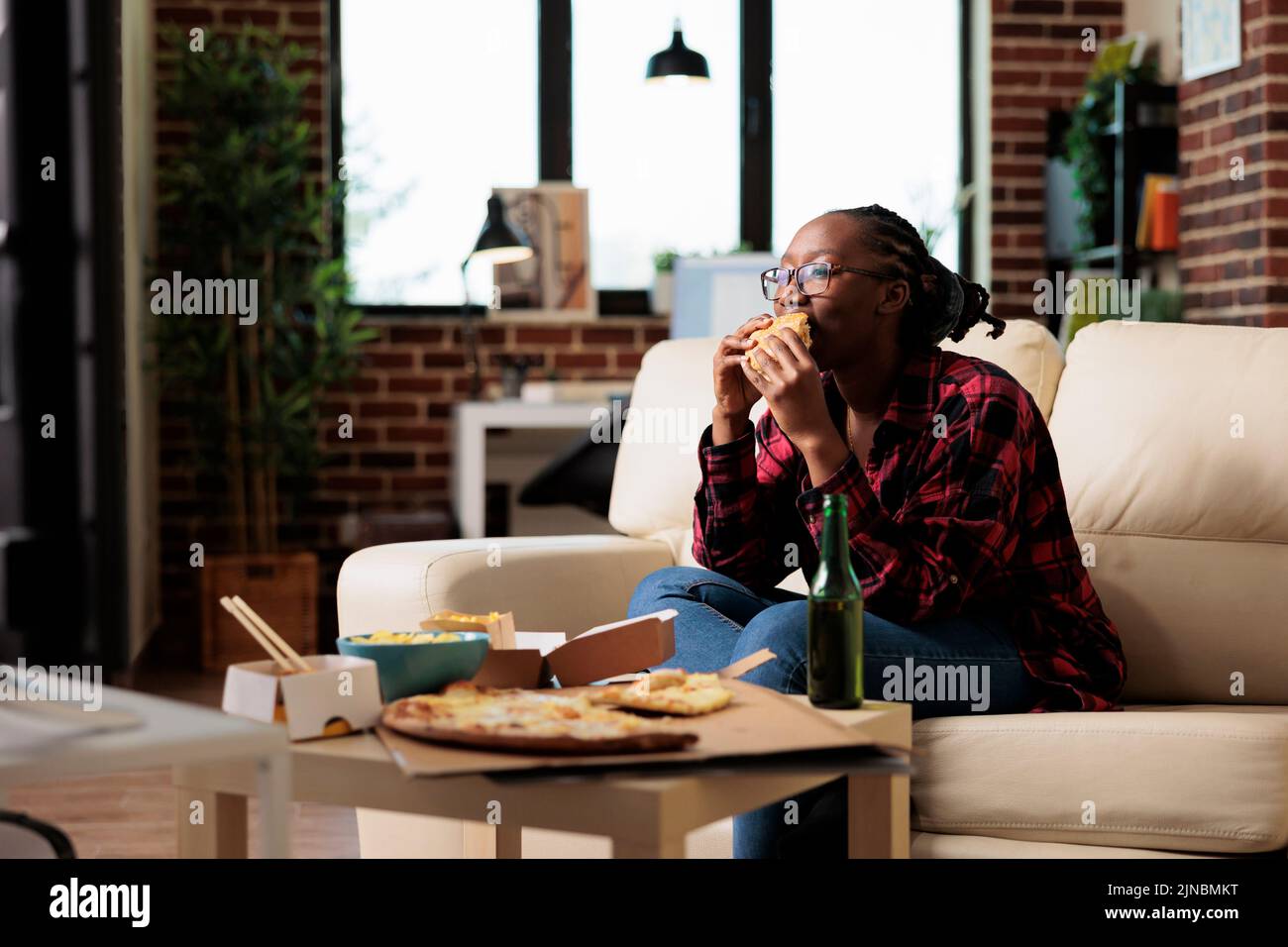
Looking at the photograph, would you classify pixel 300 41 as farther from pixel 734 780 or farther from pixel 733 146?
pixel 734 780

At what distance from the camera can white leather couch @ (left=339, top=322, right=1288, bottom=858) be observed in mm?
1604

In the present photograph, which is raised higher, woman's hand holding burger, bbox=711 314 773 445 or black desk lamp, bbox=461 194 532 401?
black desk lamp, bbox=461 194 532 401

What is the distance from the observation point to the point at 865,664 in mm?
1675

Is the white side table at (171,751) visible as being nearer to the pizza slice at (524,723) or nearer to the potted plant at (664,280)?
the pizza slice at (524,723)

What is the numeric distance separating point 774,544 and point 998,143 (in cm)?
373

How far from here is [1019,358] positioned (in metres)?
2.27

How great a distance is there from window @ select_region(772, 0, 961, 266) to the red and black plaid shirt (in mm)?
3639

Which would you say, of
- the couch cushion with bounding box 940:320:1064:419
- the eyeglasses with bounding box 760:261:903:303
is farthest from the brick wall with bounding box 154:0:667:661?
the eyeglasses with bounding box 760:261:903:303

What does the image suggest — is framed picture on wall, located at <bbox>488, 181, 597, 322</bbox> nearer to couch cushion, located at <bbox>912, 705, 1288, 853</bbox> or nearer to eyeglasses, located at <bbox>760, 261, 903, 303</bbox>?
eyeglasses, located at <bbox>760, 261, 903, 303</bbox>

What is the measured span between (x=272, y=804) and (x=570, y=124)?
Result: 184 inches

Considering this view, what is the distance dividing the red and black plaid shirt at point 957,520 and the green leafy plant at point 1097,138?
10.7 feet

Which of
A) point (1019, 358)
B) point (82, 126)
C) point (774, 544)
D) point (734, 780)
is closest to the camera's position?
point (734, 780)

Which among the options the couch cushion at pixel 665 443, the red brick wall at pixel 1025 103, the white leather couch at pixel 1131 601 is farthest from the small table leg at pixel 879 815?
the red brick wall at pixel 1025 103
